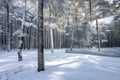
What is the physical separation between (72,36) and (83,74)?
46.3ft

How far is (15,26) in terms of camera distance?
3170cm

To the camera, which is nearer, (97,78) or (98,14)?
(97,78)

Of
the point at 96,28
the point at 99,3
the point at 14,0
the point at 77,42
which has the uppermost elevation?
the point at 99,3

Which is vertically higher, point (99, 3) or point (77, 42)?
point (99, 3)

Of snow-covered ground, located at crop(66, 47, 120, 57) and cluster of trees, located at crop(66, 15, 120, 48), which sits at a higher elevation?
cluster of trees, located at crop(66, 15, 120, 48)

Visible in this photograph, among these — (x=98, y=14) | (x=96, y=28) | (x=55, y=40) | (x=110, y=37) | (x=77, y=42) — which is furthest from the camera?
(x=55, y=40)

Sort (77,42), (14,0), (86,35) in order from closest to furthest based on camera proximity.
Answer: (14,0)
(86,35)
(77,42)

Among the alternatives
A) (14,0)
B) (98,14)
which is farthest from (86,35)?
(14,0)

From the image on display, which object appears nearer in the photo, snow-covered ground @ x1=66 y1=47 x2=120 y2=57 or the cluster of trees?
snow-covered ground @ x1=66 y1=47 x2=120 y2=57

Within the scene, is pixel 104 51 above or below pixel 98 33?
below

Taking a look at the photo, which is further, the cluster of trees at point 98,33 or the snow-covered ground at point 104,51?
the cluster of trees at point 98,33

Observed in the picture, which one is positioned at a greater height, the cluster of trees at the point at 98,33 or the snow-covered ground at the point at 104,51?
the cluster of trees at the point at 98,33

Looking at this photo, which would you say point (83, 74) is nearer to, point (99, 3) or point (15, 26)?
point (99, 3)

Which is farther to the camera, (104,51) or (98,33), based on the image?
(98,33)
